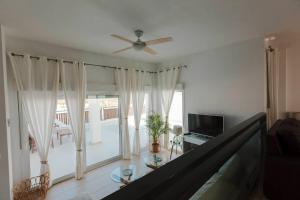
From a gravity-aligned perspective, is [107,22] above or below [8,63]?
above

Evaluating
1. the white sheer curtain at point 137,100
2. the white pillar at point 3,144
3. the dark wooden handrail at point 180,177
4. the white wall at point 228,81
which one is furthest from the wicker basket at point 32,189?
the white wall at point 228,81

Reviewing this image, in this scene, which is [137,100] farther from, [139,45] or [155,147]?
[139,45]

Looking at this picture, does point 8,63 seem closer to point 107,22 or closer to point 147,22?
point 107,22

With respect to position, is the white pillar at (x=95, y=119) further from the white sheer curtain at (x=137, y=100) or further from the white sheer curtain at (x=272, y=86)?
the white sheer curtain at (x=272, y=86)

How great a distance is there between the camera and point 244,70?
3484mm

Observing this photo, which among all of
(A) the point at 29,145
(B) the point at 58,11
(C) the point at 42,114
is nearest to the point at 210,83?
(B) the point at 58,11

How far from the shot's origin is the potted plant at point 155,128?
4.81 metres

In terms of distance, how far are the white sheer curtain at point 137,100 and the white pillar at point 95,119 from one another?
1032 millimetres

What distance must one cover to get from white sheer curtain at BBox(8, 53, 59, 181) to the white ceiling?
0.48 meters

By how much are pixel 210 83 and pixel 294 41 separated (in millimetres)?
1812

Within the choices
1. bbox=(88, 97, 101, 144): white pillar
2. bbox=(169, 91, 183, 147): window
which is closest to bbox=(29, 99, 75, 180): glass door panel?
bbox=(88, 97, 101, 144): white pillar

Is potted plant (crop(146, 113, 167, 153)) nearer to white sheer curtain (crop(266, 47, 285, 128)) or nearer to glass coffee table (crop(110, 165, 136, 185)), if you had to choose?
glass coffee table (crop(110, 165, 136, 185))

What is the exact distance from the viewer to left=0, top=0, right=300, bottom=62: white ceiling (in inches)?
78.8

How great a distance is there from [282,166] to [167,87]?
3.39 metres
